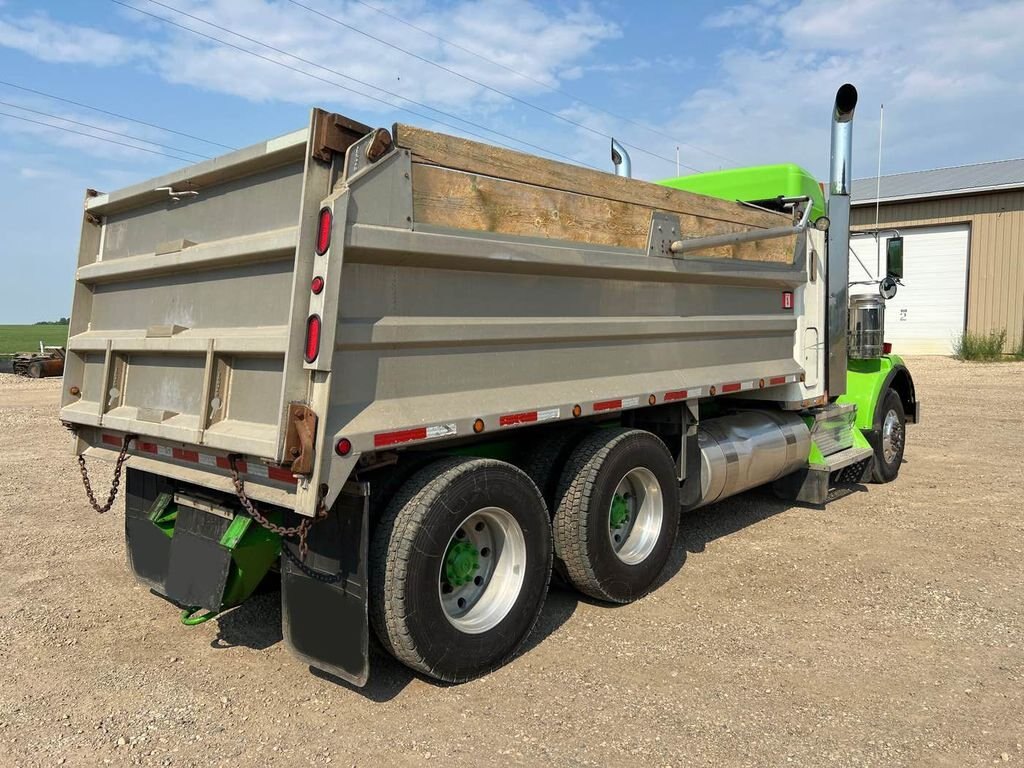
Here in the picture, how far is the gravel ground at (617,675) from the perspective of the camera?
3.04 meters

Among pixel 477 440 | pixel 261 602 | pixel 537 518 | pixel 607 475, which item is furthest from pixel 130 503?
pixel 607 475

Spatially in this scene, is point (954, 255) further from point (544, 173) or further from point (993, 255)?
point (544, 173)

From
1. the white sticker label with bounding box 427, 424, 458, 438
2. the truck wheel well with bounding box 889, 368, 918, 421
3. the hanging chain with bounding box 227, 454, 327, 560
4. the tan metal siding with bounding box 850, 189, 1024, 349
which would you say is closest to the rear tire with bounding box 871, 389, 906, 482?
the truck wheel well with bounding box 889, 368, 918, 421

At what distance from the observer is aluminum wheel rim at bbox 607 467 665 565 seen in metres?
4.65

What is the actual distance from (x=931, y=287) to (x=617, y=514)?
2128cm

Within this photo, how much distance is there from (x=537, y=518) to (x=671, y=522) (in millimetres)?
1367

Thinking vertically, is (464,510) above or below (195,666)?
above

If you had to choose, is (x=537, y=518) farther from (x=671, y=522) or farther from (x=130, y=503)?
(x=130, y=503)

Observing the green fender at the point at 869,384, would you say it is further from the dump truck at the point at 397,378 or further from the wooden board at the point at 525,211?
the wooden board at the point at 525,211

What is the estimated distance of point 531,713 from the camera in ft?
10.8

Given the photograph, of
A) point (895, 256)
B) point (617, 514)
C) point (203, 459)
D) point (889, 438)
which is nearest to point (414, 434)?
point (203, 459)

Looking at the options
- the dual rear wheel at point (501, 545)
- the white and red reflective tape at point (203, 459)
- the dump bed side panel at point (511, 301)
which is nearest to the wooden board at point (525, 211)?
the dump bed side panel at point (511, 301)

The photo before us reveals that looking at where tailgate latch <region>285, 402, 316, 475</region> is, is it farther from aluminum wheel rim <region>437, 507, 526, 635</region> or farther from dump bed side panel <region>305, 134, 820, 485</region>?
aluminum wheel rim <region>437, 507, 526, 635</region>

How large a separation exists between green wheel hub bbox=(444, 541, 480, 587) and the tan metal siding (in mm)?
21955
